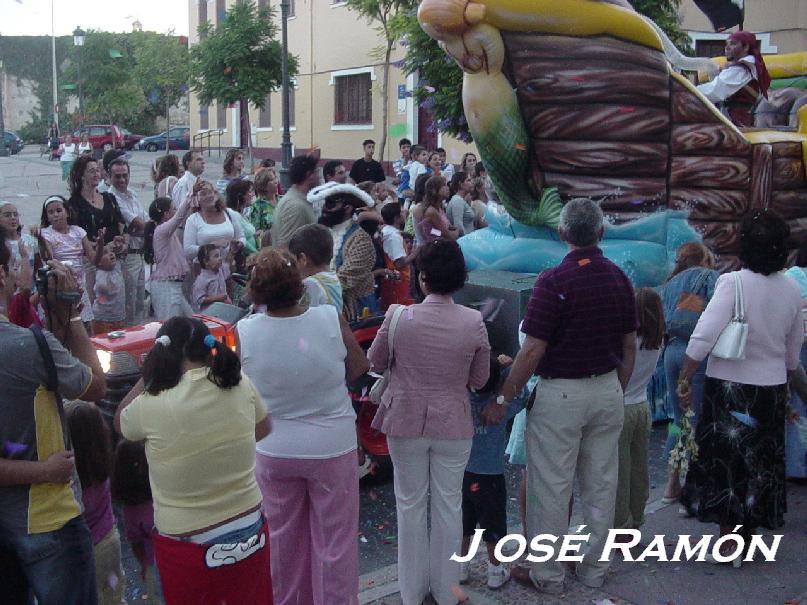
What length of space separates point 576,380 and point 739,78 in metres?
5.01

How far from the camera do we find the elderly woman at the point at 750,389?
4.49 meters

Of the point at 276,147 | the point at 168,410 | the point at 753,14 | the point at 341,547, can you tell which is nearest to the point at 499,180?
the point at 341,547

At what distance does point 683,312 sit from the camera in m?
5.24

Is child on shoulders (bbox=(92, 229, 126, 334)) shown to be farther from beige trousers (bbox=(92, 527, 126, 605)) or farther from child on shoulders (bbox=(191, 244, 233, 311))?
beige trousers (bbox=(92, 527, 126, 605))

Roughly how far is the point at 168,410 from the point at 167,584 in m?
0.61

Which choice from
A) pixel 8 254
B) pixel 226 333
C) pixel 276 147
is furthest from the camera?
pixel 276 147

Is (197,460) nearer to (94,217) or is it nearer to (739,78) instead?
(94,217)

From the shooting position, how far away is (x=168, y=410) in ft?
10.1

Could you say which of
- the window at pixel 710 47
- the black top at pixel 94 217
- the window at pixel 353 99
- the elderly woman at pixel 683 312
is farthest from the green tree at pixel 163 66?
the elderly woman at pixel 683 312

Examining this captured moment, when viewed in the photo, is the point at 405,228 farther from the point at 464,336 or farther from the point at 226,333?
the point at 464,336

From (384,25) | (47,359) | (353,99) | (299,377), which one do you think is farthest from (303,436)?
(353,99)

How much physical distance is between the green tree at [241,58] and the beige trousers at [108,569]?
2380cm

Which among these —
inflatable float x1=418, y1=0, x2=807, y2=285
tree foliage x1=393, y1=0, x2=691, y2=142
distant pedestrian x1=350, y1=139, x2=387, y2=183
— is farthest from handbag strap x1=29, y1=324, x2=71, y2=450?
tree foliage x1=393, y1=0, x2=691, y2=142

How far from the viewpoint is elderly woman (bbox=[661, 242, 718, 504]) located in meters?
5.22
